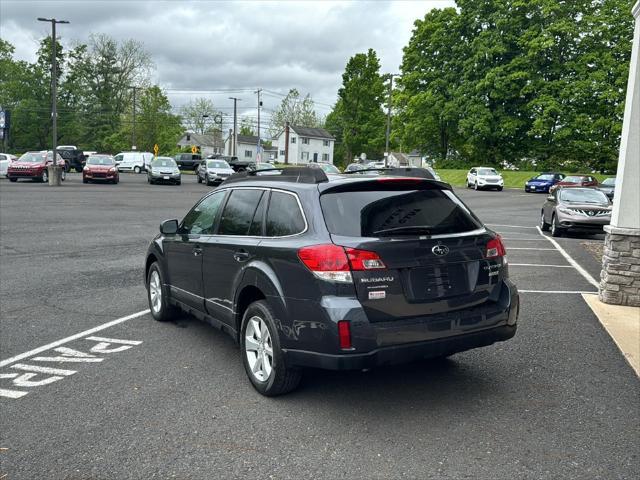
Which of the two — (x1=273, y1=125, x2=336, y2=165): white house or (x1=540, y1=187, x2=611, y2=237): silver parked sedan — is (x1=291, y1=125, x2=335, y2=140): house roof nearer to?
(x1=273, y1=125, x2=336, y2=165): white house

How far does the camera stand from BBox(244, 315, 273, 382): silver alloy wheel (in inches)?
178

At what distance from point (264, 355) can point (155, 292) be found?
2813 millimetres

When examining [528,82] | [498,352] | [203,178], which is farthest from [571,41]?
[498,352]

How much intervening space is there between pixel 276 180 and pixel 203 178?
122ft

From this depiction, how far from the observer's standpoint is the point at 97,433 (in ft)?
12.9

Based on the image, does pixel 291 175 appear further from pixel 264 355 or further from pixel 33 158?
pixel 33 158

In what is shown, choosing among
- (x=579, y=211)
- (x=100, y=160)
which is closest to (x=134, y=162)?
(x=100, y=160)

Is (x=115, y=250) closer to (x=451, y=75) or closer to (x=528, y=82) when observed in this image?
(x=528, y=82)

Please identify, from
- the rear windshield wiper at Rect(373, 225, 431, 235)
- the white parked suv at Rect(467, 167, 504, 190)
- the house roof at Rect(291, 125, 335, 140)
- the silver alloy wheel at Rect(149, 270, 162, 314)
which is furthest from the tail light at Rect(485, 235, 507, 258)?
the house roof at Rect(291, 125, 335, 140)

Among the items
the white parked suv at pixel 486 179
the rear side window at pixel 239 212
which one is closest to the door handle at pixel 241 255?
the rear side window at pixel 239 212

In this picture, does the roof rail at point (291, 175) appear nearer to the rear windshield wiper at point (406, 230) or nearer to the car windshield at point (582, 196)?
the rear windshield wiper at point (406, 230)

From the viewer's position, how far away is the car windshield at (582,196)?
1673 centimetres

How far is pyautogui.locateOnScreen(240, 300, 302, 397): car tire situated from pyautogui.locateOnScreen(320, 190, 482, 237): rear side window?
2.87ft

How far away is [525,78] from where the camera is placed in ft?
165
